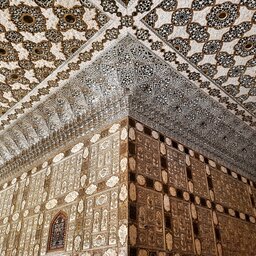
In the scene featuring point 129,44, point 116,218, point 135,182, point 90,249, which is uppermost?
point 129,44

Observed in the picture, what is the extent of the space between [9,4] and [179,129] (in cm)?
306

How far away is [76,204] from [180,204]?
1474mm

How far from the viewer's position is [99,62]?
3.77 m

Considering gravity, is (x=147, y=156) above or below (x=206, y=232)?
above

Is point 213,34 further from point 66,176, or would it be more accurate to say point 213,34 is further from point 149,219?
point 66,176

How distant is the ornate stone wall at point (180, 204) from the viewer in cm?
330

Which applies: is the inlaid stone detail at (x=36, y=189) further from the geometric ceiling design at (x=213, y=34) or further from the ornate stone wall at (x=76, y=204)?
the geometric ceiling design at (x=213, y=34)

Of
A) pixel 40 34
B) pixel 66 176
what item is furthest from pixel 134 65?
pixel 66 176

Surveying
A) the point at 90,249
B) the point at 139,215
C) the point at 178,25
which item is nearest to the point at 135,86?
the point at 178,25

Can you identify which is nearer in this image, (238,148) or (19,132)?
(19,132)

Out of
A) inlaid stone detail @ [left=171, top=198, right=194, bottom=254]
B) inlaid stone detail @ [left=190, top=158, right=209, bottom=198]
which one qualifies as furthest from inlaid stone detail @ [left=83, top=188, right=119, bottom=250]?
inlaid stone detail @ [left=190, top=158, right=209, bottom=198]

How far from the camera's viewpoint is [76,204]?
150 inches

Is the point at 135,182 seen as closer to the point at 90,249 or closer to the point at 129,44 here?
the point at 90,249

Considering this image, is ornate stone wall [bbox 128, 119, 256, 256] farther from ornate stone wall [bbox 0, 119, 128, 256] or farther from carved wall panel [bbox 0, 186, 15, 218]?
carved wall panel [bbox 0, 186, 15, 218]
